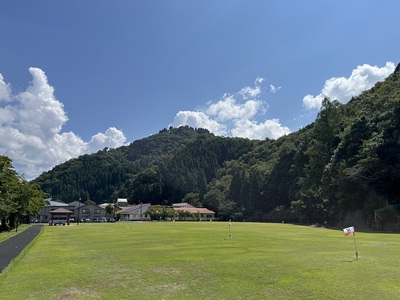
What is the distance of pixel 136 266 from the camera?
15.0 m

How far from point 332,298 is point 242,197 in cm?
11359

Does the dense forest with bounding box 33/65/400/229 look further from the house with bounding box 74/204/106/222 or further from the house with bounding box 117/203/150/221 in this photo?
the house with bounding box 74/204/106/222

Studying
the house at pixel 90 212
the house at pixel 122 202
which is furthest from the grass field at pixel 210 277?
the house at pixel 122 202

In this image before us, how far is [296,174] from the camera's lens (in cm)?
9956

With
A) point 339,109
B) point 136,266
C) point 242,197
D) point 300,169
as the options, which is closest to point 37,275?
point 136,266

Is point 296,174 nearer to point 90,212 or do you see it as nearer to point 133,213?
point 133,213

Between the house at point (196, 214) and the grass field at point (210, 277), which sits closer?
the grass field at point (210, 277)

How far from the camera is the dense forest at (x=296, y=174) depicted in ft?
160

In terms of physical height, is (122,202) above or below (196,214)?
above

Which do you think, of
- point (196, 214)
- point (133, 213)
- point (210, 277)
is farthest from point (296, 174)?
point (210, 277)

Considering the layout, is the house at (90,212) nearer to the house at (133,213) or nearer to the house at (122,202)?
the house at (133,213)

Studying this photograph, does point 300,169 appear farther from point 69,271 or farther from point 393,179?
point 69,271

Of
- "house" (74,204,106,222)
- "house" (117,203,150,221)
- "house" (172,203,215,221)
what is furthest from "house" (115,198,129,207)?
"house" (172,203,215,221)

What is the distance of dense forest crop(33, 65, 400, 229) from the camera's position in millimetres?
48906
